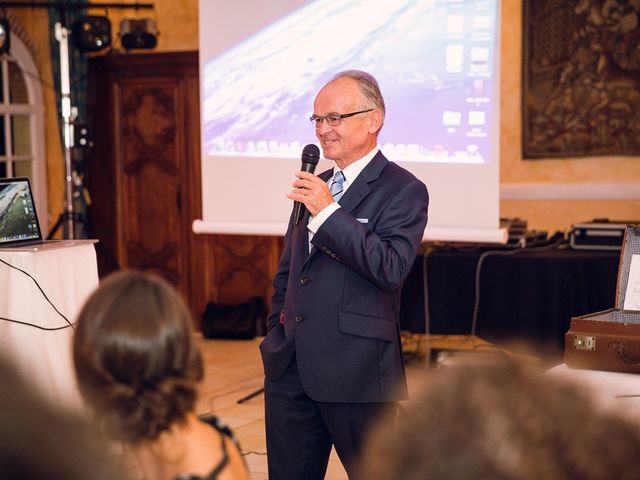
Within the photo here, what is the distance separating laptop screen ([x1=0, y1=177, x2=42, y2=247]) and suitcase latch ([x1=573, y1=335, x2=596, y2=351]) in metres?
2.09

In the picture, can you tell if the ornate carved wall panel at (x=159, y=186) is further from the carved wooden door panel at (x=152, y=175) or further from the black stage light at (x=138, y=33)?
the black stage light at (x=138, y=33)

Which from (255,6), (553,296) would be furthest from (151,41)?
(553,296)

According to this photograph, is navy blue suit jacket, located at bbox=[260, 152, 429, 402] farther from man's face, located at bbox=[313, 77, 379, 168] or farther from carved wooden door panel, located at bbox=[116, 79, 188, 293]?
carved wooden door panel, located at bbox=[116, 79, 188, 293]

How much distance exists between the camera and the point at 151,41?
7324 millimetres

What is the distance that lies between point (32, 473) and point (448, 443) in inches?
15.1

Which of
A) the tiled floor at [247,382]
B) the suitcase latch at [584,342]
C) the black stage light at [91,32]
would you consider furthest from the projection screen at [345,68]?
the black stage light at [91,32]

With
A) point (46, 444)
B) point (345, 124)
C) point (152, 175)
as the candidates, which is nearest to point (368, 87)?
point (345, 124)

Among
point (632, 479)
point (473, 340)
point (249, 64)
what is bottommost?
point (473, 340)

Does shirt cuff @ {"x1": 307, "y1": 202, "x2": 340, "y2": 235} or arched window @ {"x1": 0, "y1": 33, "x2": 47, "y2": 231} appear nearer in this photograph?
shirt cuff @ {"x1": 307, "y1": 202, "x2": 340, "y2": 235}

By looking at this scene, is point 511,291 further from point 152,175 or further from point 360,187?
point 152,175

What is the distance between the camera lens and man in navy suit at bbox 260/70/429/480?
2.61 meters

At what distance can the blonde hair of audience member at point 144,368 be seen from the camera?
1300 millimetres

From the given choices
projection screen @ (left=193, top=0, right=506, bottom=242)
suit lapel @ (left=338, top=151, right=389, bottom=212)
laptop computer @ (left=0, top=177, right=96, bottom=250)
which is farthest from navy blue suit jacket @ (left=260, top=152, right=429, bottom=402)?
projection screen @ (left=193, top=0, right=506, bottom=242)

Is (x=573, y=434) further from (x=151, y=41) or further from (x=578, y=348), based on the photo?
(x=151, y=41)
